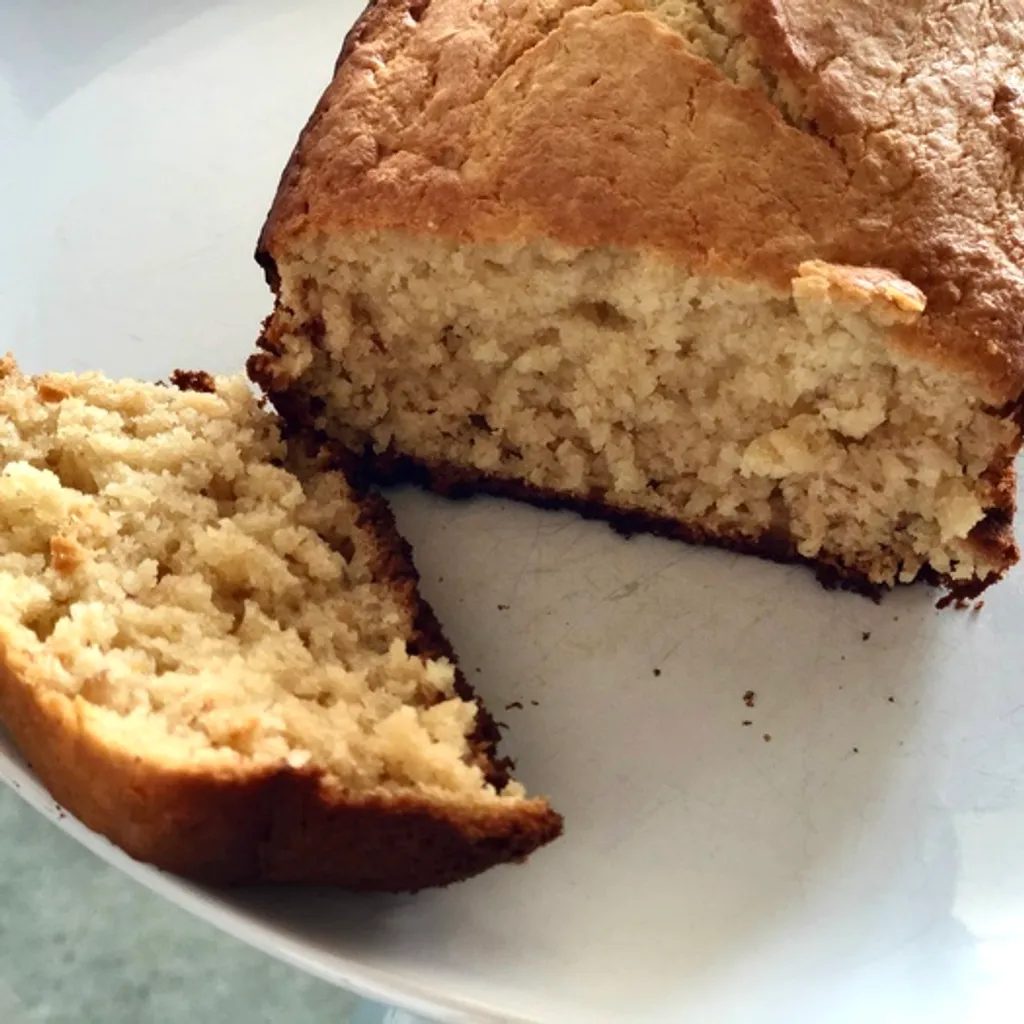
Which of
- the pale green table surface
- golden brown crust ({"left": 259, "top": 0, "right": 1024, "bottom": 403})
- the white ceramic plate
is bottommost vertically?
the pale green table surface

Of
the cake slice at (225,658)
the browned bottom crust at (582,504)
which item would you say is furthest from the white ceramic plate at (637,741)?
the cake slice at (225,658)

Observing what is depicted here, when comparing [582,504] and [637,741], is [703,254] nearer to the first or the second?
[582,504]

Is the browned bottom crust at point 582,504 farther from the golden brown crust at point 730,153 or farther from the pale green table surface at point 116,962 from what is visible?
the pale green table surface at point 116,962

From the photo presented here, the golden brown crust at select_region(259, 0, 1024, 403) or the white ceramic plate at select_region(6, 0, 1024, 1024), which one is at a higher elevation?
the golden brown crust at select_region(259, 0, 1024, 403)

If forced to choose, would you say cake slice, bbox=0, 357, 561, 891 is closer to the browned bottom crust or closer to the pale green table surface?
the browned bottom crust

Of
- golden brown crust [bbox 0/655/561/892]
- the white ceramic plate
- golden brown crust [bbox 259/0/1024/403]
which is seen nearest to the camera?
golden brown crust [bbox 0/655/561/892]

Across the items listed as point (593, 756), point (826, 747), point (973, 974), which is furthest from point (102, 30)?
point (973, 974)

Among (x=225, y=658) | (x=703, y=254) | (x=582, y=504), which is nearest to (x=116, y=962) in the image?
(x=225, y=658)

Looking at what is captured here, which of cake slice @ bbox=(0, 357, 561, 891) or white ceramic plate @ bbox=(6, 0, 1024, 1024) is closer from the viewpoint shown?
cake slice @ bbox=(0, 357, 561, 891)

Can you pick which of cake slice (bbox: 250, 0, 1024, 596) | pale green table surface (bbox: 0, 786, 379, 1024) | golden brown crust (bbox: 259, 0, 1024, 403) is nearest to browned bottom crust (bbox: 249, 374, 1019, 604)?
cake slice (bbox: 250, 0, 1024, 596)
